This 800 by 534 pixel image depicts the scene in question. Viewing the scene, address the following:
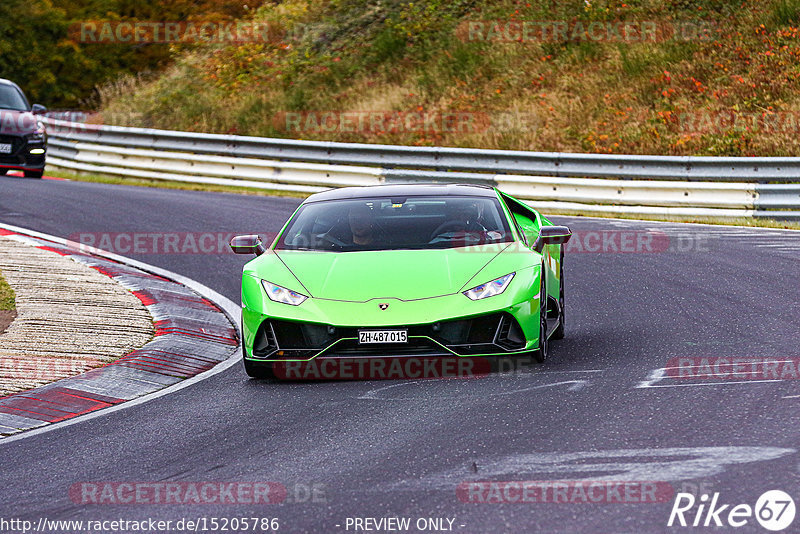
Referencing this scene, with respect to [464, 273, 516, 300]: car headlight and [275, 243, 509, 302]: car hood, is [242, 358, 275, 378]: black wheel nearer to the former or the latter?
[275, 243, 509, 302]: car hood

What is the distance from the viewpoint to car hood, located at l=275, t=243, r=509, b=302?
758 centimetres

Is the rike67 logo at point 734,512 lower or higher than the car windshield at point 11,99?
lower

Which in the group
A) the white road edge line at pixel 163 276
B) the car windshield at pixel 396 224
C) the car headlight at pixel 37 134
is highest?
the car headlight at pixel 37 134

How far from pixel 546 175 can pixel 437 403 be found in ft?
44.9

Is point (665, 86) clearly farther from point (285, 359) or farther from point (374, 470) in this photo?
point (374, 470)

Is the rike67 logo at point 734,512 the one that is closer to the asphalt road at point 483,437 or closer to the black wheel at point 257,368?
the asphalt road at point 483,437

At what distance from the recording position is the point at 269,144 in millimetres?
23047

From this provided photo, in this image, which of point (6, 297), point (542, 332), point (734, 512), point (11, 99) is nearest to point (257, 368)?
point (542, 332)

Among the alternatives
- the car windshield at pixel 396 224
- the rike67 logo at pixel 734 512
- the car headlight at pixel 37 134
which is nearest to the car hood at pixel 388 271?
the car windshield at pixel 396 224

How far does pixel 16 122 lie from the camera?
2227cm

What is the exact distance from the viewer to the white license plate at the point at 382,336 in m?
7.36

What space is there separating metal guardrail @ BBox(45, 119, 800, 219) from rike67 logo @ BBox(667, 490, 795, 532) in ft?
43.1

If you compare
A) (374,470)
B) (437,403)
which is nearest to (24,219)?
(437,403)

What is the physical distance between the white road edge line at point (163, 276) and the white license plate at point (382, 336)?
4.58 ft
